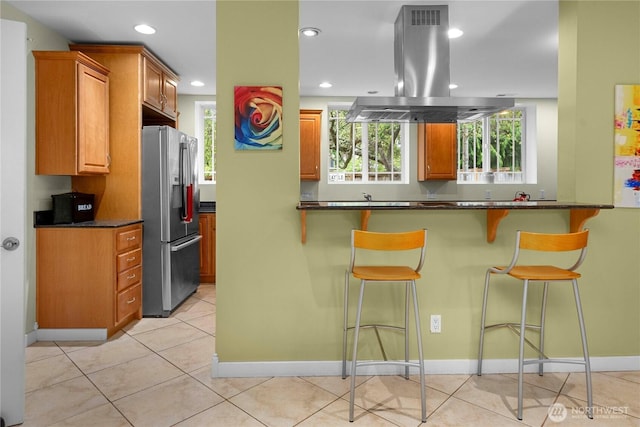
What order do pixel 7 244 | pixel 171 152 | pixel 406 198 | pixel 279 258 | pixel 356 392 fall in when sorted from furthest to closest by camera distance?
pixel 406 198 < pixel 171 152 < pixel 279 258 < pixel 356 392 < pixel 7 244

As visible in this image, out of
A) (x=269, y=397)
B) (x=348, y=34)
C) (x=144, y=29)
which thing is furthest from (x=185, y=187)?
(x=269, y=397)

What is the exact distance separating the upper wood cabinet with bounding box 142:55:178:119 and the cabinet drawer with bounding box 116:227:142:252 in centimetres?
128

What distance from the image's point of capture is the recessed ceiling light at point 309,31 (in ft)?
11.4

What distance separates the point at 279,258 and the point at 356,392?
3.05 feet

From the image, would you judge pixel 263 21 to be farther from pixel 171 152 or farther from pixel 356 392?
pixel 356 392

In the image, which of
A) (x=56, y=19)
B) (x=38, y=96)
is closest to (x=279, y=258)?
(x=38, y=96)

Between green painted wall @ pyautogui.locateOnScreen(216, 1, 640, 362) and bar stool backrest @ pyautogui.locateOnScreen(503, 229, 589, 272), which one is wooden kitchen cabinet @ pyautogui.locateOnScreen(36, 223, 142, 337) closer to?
green painted wall @ pyautogui.locateOnScreen(216, 1, 640, 362)

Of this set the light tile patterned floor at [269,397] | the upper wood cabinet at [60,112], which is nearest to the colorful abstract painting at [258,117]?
the light tile patterned floor at [269,397]

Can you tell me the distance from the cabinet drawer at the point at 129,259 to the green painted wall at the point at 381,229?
1.32 m

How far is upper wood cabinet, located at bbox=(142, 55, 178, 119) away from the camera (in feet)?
13.0

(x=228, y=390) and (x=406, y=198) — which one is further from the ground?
(x=406, y=198)

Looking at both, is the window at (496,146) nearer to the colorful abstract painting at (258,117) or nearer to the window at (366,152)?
the window at (366,152)

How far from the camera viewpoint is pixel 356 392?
240cm

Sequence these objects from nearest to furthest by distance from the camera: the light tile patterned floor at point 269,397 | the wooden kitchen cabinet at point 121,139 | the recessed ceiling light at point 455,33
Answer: the light tile patterned floor at point 269,397 → the recessed ceiling light at point 455,33 → the wooden kitchen cabinet at point 121,139
